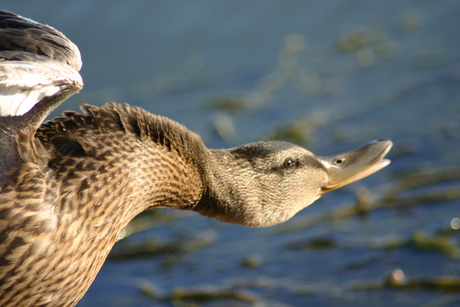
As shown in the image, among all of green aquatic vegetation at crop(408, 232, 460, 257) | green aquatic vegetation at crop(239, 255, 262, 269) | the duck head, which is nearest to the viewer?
the duck head

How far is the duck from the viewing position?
3.64m

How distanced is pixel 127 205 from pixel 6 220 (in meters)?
0.65

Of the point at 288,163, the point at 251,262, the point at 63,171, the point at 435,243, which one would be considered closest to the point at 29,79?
the point at 63,171

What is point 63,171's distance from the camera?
12.5 ft

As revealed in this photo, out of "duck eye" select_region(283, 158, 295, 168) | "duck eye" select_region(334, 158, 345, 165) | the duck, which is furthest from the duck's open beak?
the duck

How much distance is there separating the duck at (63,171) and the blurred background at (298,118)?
1730 millimetres

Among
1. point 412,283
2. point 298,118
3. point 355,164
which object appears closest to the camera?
point 355,164

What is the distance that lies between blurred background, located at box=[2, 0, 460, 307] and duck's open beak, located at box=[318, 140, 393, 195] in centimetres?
94

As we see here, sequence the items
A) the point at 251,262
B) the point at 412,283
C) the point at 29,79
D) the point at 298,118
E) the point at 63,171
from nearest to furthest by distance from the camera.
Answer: the point at 29,79, the point at 63,171, the point at 412,283, the point at 251,262, the point at 298,118

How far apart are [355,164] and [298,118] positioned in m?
3.14

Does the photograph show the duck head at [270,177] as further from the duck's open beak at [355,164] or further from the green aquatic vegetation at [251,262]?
the green aquatic vegetation at [251,262]

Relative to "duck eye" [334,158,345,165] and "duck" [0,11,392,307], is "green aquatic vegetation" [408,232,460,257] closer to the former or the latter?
"duck eye" [334,158,345,165]

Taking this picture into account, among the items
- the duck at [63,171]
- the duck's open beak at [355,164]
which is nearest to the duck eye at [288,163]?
the duck's open beak at [355,164]

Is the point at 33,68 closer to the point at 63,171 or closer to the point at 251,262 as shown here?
the point at 63,171
